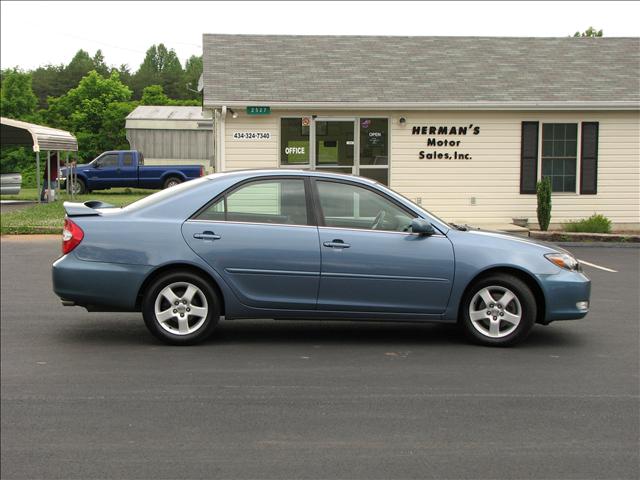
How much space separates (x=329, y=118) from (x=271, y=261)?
11781 millimetres

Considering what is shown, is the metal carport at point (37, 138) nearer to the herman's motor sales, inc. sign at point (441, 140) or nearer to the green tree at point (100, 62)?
the herman's motor sales, inc. sign at point (441, 140)

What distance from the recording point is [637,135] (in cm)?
1936

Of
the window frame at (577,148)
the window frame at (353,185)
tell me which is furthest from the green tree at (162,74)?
the window frame at (353,185)

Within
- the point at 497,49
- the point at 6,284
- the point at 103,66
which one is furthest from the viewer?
the point at 103,66

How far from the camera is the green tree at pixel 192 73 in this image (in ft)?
214

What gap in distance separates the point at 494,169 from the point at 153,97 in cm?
4201

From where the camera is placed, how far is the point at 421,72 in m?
20.5

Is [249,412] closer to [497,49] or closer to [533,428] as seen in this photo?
[533,428]

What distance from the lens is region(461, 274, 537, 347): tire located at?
7520mm

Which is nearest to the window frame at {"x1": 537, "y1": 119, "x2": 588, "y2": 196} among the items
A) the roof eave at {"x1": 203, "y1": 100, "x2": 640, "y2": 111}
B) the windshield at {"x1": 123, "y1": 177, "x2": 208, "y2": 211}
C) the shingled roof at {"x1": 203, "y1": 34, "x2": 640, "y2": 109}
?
the roof eave at {"x1": 203, "y1": 100, "x2": 640, "y2": 111}

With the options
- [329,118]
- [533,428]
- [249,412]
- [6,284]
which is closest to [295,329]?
[249,412]

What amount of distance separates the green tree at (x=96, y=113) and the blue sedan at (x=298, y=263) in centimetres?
3662

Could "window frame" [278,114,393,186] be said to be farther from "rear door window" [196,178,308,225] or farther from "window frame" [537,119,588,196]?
"rear door window" [196,178,308,225]

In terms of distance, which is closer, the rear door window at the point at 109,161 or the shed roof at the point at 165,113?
the rear door window at the point at 109,161
